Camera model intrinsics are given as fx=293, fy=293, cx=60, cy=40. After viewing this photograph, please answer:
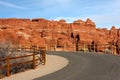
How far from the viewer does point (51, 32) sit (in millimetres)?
90438

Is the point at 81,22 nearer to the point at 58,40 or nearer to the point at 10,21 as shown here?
the point at 58,40

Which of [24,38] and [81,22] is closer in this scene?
[24,38]

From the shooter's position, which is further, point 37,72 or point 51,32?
point 51,32

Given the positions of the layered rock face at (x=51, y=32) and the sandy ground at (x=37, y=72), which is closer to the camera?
the sandy ground at (x=37, y=72)

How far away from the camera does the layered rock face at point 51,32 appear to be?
246ft

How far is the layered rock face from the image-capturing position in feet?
246

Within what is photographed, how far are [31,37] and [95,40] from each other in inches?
1076

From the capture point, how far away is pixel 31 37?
260 ft

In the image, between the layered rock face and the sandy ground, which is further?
the layered rock face

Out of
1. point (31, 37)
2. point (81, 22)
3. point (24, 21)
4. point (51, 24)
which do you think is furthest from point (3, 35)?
point (81, 22)

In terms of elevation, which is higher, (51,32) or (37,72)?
(51,32)

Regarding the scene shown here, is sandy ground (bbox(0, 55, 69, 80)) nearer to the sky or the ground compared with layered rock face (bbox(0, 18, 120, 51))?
nearer to the ground

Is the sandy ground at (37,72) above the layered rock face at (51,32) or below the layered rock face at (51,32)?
below

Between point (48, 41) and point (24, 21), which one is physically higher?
point (24, 21)
